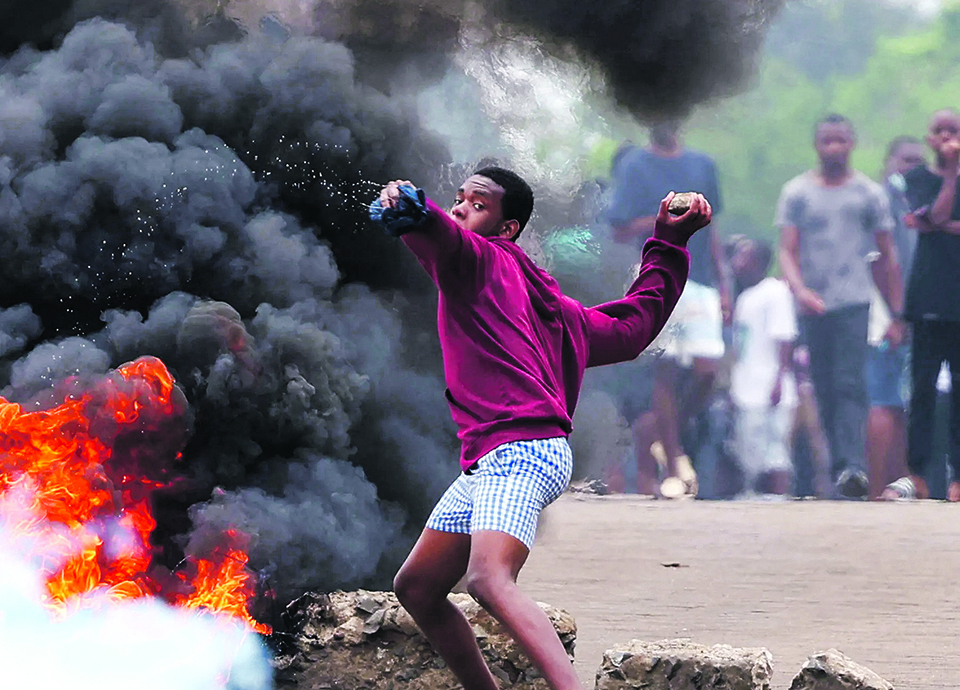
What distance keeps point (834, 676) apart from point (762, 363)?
7.17 m

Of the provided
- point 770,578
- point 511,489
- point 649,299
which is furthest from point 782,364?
point 511,489

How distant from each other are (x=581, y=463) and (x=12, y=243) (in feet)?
10.4

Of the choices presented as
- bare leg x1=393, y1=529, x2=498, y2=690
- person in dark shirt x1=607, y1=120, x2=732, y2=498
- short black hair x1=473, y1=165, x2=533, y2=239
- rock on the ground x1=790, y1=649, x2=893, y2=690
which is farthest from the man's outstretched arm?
person in dark shirt x1=607, y1=120, x2=732, y2=498

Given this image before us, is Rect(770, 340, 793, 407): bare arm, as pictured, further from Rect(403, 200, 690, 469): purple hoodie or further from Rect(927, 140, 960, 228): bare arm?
Rect(403, 200, 690, 469): purple hoodie

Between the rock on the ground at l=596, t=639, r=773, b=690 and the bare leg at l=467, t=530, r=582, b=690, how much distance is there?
1156 millimetres

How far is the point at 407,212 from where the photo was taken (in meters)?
3.82

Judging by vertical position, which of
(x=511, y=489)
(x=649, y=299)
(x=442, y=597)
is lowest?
(x=442, y=597)

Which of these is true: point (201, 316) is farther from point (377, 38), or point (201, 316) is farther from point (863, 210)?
point (863, 210)

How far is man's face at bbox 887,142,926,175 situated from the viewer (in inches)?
438

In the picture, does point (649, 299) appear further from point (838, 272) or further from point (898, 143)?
point (898, 143)

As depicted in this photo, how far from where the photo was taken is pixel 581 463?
24.6 feet

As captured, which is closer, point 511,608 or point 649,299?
point 511,608

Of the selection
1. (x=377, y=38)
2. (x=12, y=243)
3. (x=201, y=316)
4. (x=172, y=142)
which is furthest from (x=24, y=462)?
(x=377, y=38)

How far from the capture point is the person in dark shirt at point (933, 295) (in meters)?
10.8
